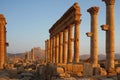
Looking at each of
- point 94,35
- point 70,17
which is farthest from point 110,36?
point 70,17

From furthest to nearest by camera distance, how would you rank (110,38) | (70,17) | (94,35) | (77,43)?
(70,17) < (77,43) < (94,35) < (110,38)

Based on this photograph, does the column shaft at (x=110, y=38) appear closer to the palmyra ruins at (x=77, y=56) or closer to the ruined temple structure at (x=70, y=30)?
the palmyra ruins at (x=77, y=56)

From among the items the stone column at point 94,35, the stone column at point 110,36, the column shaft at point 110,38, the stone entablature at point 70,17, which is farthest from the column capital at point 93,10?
the column shaft at point 110,38

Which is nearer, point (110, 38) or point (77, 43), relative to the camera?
point (110, 38)

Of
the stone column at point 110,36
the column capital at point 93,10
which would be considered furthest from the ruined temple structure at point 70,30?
the stone column at point 110,36

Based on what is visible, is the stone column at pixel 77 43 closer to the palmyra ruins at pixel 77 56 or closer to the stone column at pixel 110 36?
the palmyra ruins at pixel 77 56

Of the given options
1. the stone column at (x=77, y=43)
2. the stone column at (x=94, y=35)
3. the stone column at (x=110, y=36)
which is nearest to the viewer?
the stone column at (x=110, y=36)

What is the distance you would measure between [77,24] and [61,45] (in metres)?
10.3

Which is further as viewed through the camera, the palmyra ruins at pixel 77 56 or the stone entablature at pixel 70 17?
the stone entablature at pixel 70 17

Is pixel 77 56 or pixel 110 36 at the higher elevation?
pixel 110 36

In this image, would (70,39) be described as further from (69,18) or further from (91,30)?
(91,30)

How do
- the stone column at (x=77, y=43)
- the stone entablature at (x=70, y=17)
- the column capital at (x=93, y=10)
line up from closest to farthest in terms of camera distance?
the column capital at (x=93, y=10), the stone entablature at (x=70, y=17), the stone column at (x=77, y=43)

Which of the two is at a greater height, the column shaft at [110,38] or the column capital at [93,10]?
the column capital at [93,10]

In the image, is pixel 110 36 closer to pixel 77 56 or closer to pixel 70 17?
pixel 77 56
